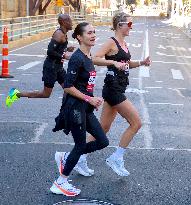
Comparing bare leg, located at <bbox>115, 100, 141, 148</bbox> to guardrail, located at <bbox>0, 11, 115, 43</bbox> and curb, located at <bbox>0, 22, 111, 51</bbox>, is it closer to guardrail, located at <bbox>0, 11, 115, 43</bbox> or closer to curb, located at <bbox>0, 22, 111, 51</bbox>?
→ guardrail, located at <bbox>0, 11, 115, 43</bbox>

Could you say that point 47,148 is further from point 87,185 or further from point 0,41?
point 0,41

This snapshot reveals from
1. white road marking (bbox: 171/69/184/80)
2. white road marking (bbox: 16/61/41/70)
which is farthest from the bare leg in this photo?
white road marking (bbox: 16/61/41/70)

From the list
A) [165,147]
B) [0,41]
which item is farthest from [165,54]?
[165,147]

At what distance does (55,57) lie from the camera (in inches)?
351

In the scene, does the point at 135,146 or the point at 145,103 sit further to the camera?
the point at 145,103

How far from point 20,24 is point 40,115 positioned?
69.6ft

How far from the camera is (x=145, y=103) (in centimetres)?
1202

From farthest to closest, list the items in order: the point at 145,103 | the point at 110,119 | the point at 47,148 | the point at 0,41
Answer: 1. the point at 0,41
2. the point at 145,103
3. the point at 47,148
4. the point at 110,119

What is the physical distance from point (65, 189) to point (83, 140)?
0.55 meters

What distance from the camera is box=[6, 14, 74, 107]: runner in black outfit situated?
836cm

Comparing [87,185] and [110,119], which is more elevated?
[110,119]

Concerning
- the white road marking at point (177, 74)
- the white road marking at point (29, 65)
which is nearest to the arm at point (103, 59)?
the white road marking at point (177, 74)

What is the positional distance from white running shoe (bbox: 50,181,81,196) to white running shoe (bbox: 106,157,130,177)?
2.53 ft

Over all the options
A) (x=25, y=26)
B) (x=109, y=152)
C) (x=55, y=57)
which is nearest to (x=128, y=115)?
(x=109, y=152)
